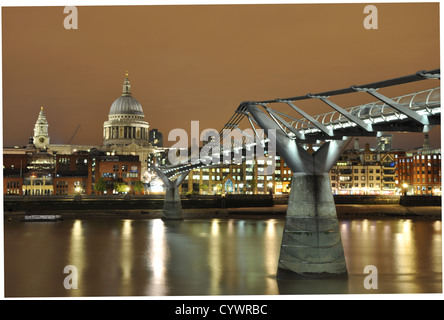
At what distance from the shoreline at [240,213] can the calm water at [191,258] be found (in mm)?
10326

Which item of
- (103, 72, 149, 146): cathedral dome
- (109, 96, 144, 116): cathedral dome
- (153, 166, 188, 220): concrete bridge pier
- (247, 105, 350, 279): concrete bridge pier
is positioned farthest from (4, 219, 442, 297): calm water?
(109, 96, 144, 116): cathedral dome

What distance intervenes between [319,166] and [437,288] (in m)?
7.78

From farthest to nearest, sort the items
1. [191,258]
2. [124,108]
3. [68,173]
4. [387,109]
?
[124,108] < [68,173] < [191,258] < [387,109]

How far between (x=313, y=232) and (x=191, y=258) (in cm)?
1515

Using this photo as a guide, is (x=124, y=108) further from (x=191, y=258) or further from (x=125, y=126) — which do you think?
(x=191, y=258)

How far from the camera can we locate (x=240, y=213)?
81312 mm

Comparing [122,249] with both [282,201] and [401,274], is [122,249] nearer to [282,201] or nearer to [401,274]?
[401,274]

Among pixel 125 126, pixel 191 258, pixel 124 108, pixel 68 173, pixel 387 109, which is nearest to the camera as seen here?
pixel 387 109

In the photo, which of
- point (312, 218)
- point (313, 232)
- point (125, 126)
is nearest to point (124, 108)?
point (125, 126)

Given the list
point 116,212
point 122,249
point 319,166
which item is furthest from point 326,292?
point 116,212

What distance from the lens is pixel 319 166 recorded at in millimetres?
25047

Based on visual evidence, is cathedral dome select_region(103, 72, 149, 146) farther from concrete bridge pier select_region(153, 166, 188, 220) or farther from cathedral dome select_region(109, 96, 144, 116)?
concrete bridge pier select_region(153, 166, 188, 220)

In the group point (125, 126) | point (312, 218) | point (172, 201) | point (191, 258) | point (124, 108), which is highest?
point (124, 108)

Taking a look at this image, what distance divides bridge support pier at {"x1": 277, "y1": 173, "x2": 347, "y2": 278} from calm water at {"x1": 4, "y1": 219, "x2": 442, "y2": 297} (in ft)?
2.05
